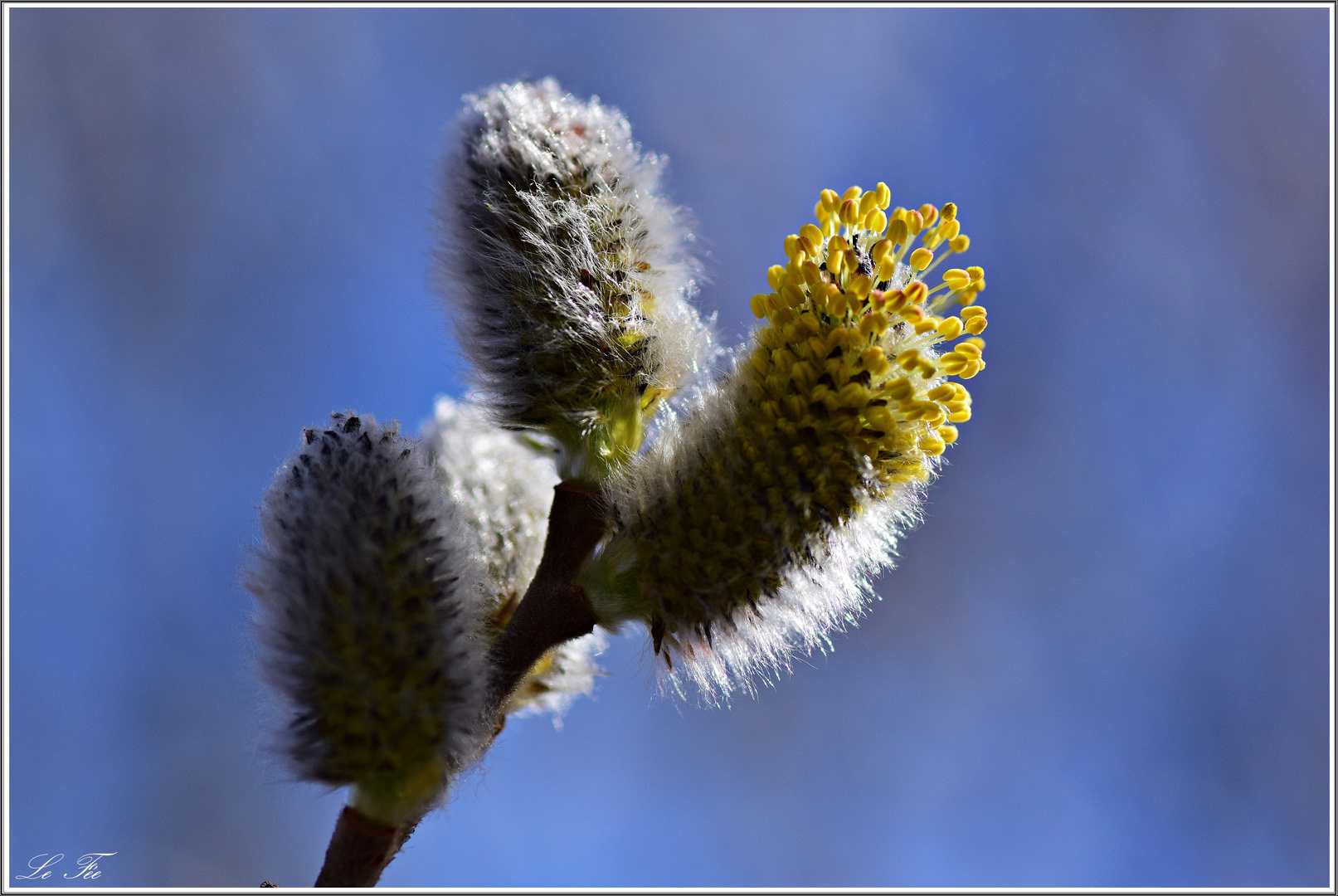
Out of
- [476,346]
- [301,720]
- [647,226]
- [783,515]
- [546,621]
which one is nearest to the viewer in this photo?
[301,720]

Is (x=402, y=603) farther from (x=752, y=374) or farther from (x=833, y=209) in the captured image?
(x=833, y=209)

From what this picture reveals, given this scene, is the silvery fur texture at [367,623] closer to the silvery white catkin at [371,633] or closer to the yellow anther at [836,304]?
the silvery white catkin at [371,633]

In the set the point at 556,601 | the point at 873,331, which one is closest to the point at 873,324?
the point at 873,331

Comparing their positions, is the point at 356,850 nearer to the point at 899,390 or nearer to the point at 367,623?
the point at 367,623

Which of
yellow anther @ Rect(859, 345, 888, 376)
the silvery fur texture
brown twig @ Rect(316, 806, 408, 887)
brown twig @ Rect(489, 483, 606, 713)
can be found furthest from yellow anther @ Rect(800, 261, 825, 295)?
brown twig @ Rect(316, 806, 408, 887)

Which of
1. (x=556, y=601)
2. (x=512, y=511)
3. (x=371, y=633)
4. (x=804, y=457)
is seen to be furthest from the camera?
(x=512, y=511)

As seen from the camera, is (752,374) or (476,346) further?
(476,346)

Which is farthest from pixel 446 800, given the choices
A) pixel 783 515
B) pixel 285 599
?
pixel 783 515

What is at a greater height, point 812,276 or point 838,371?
point 812,276
